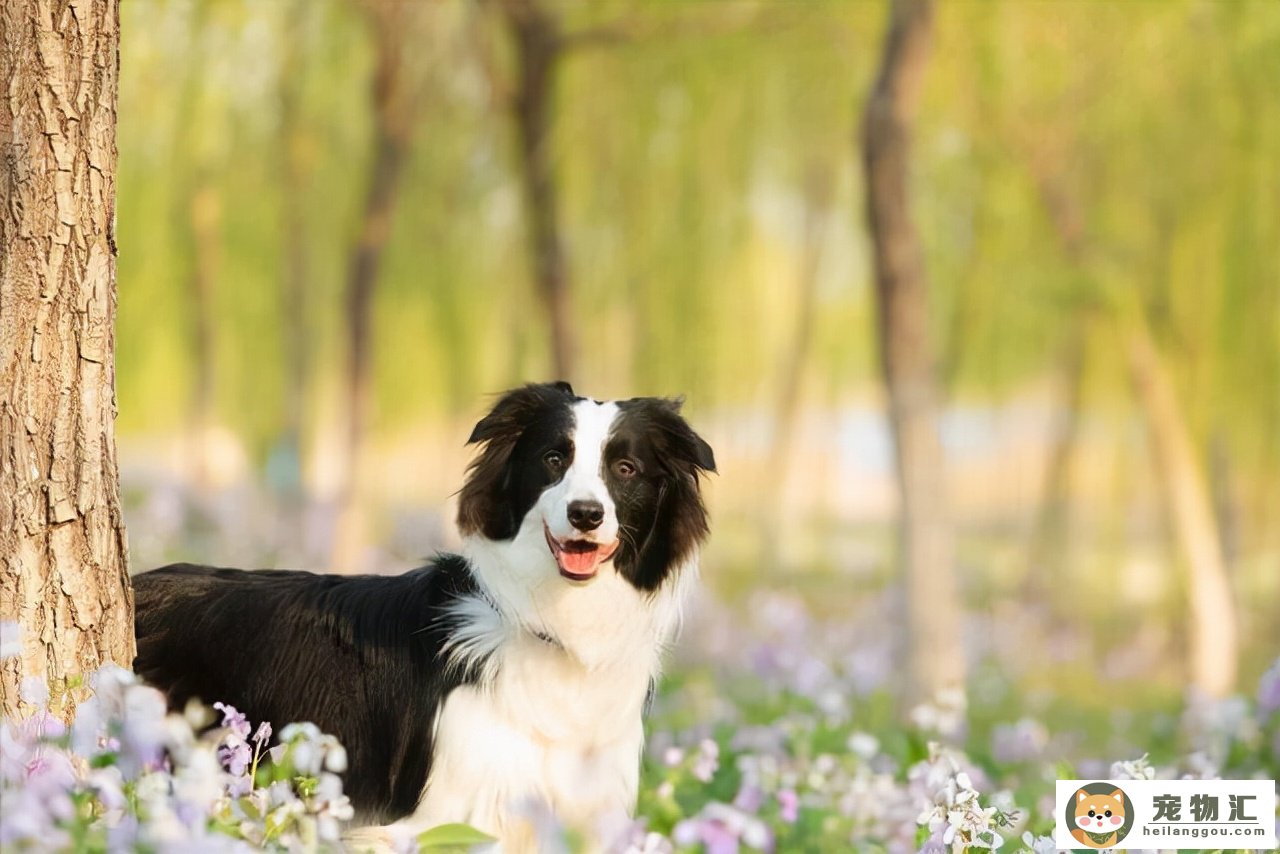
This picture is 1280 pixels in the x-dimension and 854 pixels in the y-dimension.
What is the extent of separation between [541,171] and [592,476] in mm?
6871

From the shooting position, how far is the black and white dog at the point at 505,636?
11.2 ft

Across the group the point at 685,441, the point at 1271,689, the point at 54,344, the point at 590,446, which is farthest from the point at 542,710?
the point at 1271,689

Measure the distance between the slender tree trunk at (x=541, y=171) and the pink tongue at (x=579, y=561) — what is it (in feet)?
21.1

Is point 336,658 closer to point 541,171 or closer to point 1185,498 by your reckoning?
point 541,171

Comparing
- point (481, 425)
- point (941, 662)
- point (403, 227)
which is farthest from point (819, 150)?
point (481, 425)

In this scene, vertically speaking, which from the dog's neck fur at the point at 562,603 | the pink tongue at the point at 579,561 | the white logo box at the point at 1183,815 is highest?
the pink tongue at the point at 579,561

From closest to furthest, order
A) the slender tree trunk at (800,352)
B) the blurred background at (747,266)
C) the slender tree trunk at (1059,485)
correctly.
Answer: the blurred background at (747,266) < the slender tree trunk at (800,352) < the slender tree trunk at (1059,485)

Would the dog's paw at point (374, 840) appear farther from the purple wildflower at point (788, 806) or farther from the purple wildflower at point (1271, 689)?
the purple wildflower at point (1271, 689)

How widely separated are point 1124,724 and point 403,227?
8675mm

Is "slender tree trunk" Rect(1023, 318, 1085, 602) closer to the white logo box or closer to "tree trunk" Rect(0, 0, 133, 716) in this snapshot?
the white logo box

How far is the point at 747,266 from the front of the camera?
13.8 meters

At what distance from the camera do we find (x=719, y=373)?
13.5 m

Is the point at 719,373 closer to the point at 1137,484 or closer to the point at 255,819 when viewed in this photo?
the point at 1137,484

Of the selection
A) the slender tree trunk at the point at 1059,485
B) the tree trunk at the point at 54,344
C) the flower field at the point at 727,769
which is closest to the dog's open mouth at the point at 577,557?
the flower field at the point at 727,769
